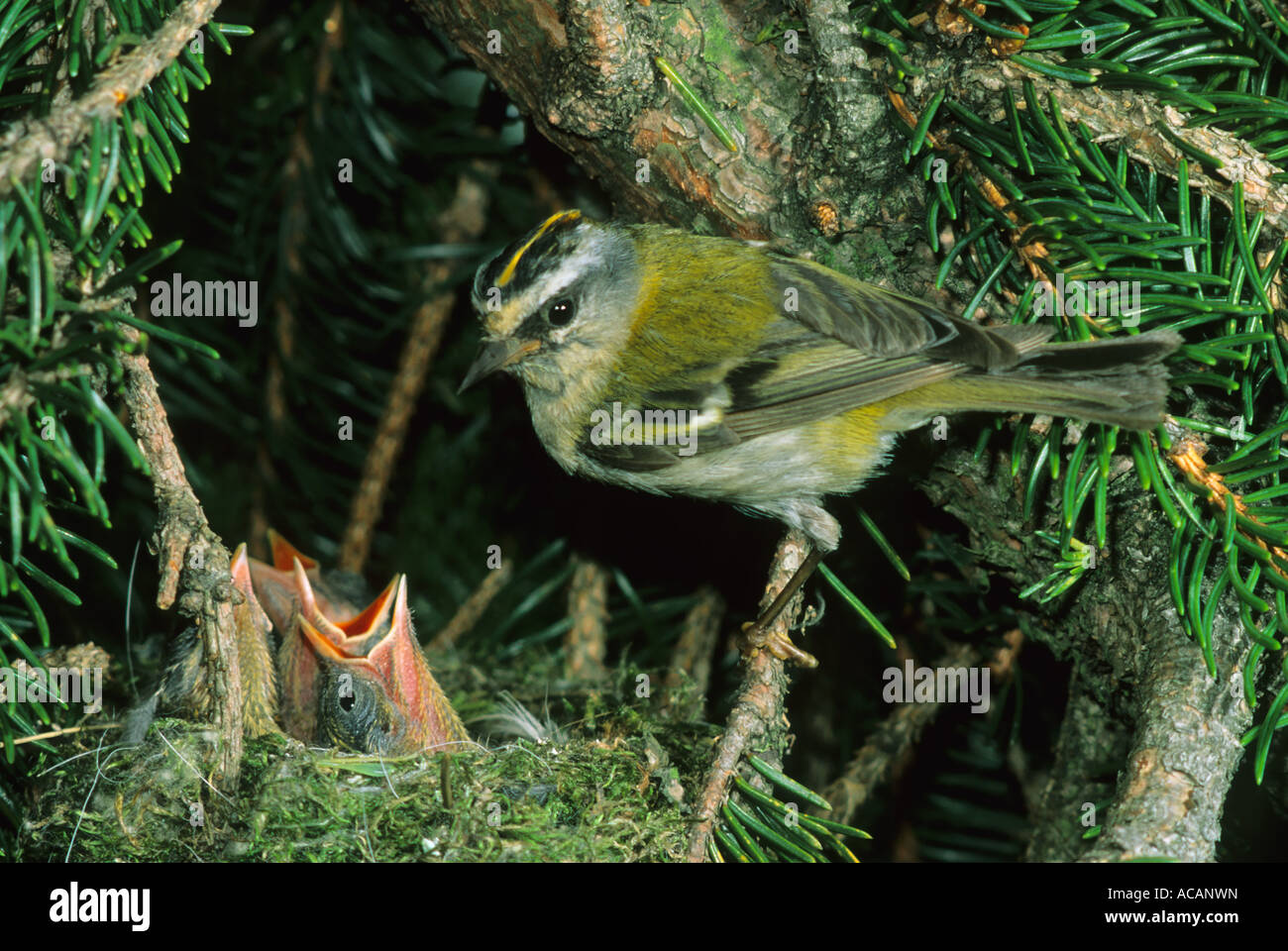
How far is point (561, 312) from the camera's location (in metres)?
2.36

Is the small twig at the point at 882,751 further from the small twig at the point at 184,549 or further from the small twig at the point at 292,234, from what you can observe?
the small twig at the point at 292,234

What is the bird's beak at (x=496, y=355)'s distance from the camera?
2268 mm

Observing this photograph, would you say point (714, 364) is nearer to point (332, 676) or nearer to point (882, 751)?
point (882, 751)

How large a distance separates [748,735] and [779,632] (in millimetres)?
373

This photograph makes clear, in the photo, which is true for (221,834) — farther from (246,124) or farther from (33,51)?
(246,124)

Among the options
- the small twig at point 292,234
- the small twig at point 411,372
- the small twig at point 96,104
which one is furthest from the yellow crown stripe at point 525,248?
the small twig at point 96,104

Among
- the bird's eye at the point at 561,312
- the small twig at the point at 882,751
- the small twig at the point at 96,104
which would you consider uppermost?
the small twig at the point at 96,104

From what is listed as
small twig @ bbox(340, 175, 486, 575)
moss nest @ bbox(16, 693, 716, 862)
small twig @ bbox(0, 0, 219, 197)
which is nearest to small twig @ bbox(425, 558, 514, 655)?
small twig @ bbox(340, 175, 486, 575)

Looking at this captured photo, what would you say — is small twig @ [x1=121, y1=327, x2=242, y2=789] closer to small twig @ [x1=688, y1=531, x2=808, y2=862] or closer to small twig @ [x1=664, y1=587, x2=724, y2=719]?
small twig @ [x1=688, y1=531, x2=808, y2=862]

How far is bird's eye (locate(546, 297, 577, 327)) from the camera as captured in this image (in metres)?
2.34

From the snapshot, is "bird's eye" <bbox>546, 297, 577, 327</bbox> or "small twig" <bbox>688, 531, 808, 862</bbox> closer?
"small twig" <bbox>688, 531, 808, 862</bbox>

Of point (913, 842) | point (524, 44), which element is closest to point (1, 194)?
point (524, 44)

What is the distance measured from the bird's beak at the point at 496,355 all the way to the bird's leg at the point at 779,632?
0.81 metres

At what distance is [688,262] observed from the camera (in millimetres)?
2309
